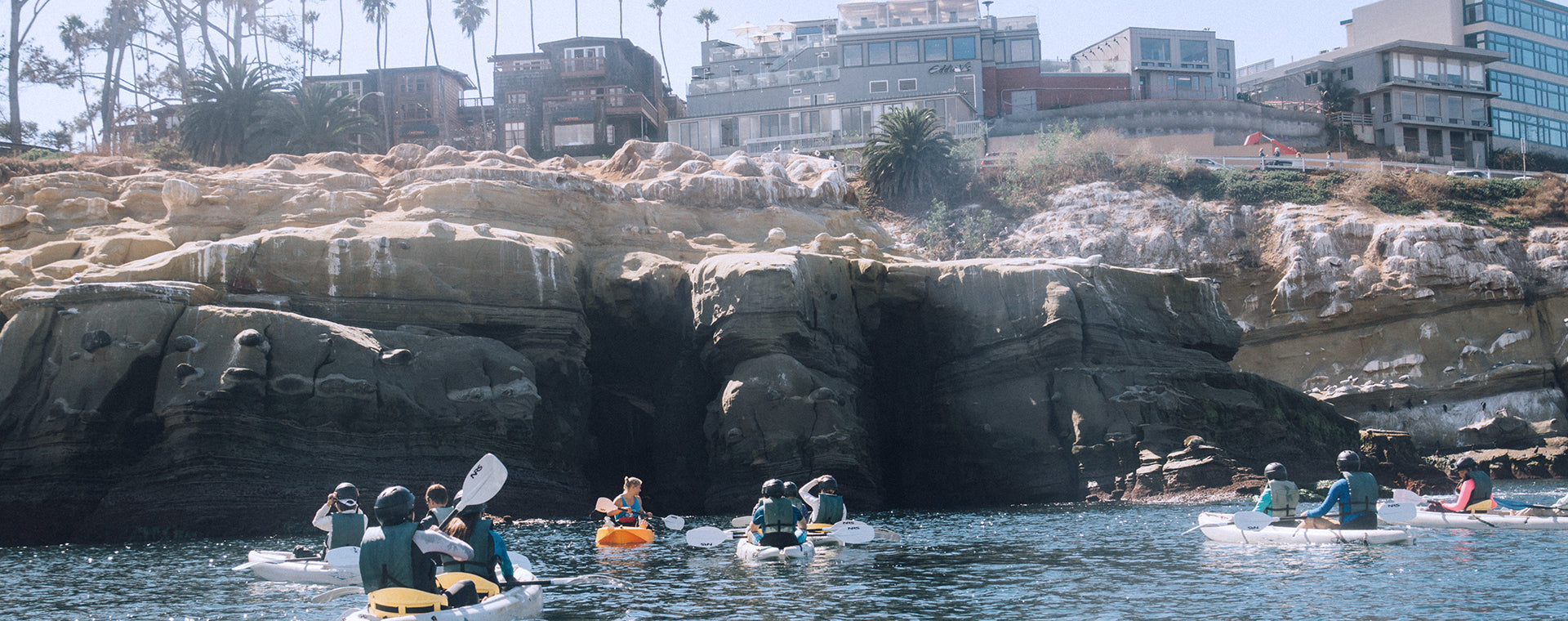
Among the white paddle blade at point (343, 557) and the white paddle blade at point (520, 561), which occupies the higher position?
the white paddle blade at point (520, 561)

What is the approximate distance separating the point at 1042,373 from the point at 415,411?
15233mm

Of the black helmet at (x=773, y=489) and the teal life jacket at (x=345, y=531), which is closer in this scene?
the teal life jacket at (x=345, y=531)

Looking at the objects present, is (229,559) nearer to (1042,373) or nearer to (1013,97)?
(1042,373)

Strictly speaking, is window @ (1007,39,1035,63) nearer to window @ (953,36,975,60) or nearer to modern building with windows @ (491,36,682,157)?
window @ (953,36,975,60)

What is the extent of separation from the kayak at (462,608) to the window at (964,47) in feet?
176

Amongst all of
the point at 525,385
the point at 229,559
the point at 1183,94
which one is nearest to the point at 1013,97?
the point at 1183,94

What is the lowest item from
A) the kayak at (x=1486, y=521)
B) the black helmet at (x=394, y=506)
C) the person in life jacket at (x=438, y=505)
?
the kayak at (x=1486, y=521)

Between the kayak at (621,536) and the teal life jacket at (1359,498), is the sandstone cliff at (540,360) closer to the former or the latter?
the kayak at (621,536)

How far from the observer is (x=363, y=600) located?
16000 mm

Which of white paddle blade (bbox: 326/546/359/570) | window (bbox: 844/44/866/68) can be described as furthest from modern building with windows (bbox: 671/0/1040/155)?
white paddle blade (bbox: 326/546/359/570)

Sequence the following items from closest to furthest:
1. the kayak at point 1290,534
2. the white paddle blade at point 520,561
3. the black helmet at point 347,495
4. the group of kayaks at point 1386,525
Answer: the white paddle blade at point 520,561 < the black helmet at point 347,495 < the kayak at point 1290,534 < the group of kayaks at point 1386,525

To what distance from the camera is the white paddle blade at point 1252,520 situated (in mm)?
20000

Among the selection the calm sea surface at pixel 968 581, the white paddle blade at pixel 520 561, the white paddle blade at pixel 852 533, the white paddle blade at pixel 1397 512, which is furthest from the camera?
the white paddle blade at pixel 852 533

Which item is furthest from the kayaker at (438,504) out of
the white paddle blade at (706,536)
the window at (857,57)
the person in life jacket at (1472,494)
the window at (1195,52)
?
the window at (1195,52)
